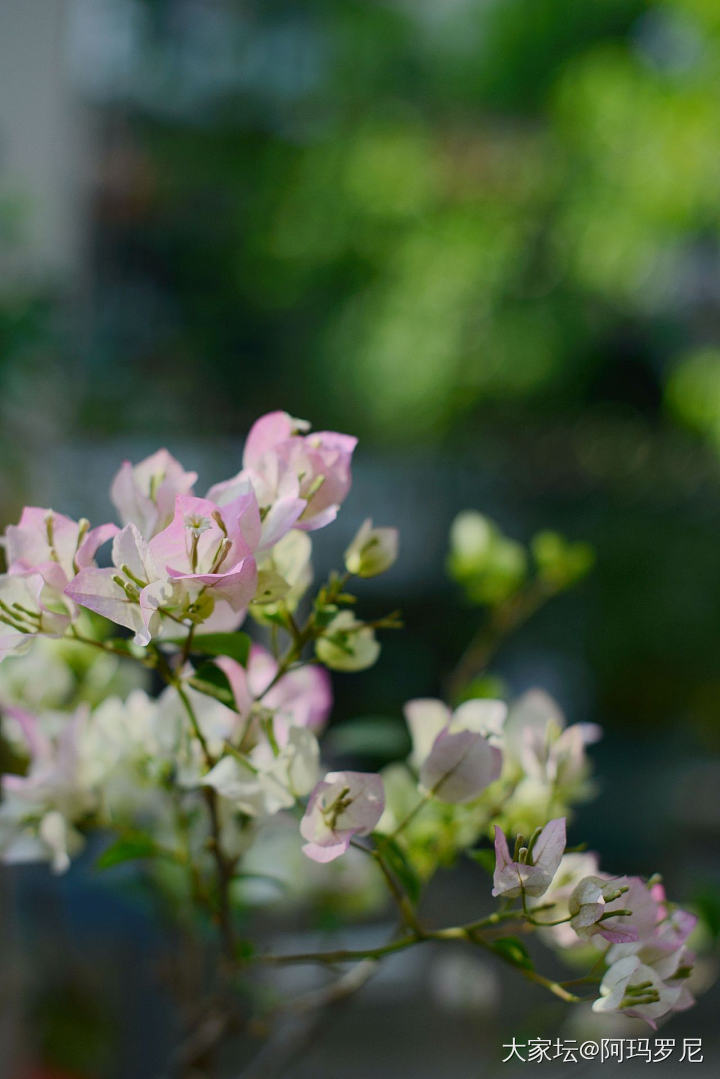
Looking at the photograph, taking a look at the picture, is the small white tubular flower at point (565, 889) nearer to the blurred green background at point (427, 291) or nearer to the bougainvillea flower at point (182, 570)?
the bougainvillea flower at point (182, 570)

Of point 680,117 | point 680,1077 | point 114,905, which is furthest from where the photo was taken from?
point 680,117

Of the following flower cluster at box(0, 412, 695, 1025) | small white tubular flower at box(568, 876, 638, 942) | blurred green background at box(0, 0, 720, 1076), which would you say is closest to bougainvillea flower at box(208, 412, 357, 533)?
flower cluster at box(0, 412, 695, 1025)

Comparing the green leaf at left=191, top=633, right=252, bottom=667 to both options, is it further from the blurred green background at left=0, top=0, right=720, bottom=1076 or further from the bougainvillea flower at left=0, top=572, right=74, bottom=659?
the blurred green background at left=0, top=0, right=720, bottom=1076

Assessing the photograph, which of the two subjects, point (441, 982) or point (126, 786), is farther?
point (441, 982)

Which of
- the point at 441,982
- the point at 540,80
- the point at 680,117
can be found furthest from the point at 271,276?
the point at 441,982

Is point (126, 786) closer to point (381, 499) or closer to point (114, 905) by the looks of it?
point (114, 905)

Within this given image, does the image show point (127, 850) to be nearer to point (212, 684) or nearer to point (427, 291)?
point (212, 684)
